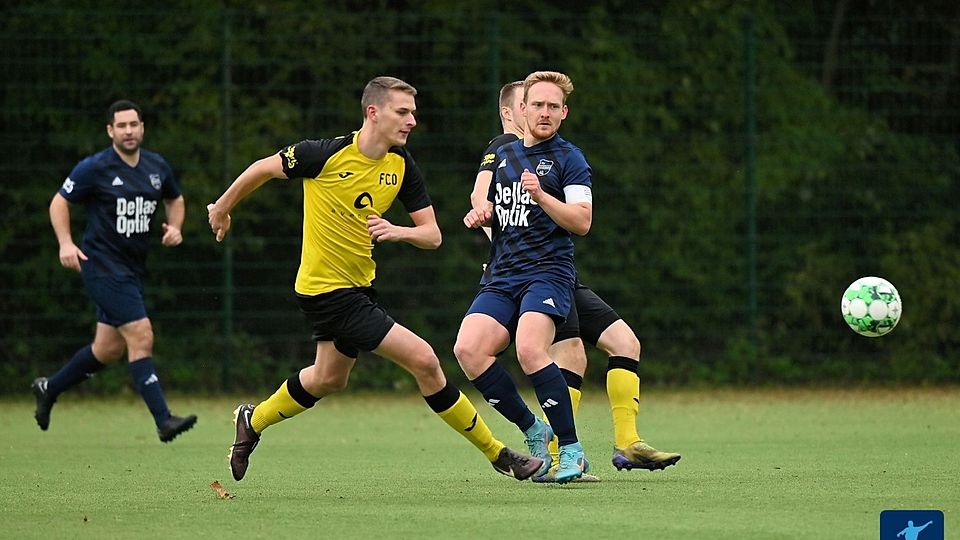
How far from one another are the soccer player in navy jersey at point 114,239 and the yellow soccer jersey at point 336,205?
3236mm

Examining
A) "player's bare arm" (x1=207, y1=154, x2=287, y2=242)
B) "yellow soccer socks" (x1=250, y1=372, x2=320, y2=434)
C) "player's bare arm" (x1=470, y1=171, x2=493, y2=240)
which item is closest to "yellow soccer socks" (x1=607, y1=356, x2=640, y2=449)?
"player's bare arm" (x1=470, y1=171, x2=493, y2=240)

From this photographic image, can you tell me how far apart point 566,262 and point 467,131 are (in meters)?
7.47

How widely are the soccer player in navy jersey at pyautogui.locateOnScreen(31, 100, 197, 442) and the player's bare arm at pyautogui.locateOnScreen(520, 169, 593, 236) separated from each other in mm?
4016

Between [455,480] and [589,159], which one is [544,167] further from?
[589,159]

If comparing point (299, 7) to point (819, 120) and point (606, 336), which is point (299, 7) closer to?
point (819, 120)

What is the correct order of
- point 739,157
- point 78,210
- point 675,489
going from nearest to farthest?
point 675,489
point 78,210
point 739,157

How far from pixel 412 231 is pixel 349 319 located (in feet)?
1.69

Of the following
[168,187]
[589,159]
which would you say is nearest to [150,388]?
[168,187]

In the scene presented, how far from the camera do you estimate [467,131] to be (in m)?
15.4

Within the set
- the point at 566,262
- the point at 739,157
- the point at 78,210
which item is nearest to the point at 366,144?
the point at 566,262

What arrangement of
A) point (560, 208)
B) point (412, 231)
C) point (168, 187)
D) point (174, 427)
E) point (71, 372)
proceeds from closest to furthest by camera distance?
point (560, 208) → point (412, 231) → point (174, 427) → point (71, 372) → point (168, 187)

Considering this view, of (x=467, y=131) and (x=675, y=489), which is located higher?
(x=467, y=131)

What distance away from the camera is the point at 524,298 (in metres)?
7.87

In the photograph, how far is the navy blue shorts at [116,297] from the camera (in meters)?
10.9
